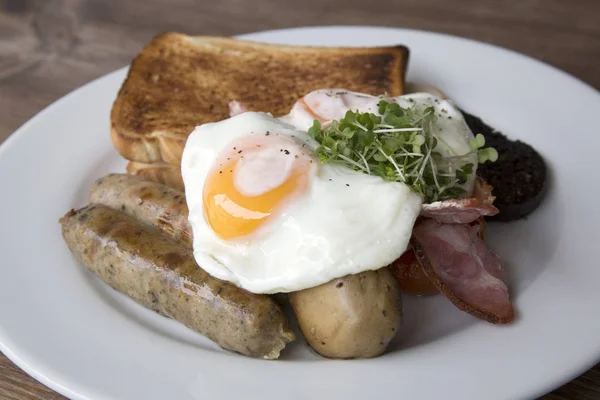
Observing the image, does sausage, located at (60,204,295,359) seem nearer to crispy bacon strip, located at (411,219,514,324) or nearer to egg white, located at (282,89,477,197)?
crispy bacon strip, located at (411,219,514,324)

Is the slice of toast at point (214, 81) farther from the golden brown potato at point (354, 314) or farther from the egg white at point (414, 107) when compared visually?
the golden brown potato at point (354, 314)

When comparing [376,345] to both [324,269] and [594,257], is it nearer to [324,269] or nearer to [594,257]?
[324,269]

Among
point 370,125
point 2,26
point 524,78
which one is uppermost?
point 370,125

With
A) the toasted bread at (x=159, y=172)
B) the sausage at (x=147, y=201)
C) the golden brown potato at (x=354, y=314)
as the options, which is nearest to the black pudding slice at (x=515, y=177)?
the golden brown potato at (x=354, y=314)

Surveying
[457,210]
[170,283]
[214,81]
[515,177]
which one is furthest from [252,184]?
[214,81]

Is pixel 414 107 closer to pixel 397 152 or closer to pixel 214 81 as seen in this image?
pixel 397 152

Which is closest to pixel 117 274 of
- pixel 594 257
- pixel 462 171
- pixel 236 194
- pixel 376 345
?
pixel 236 194
